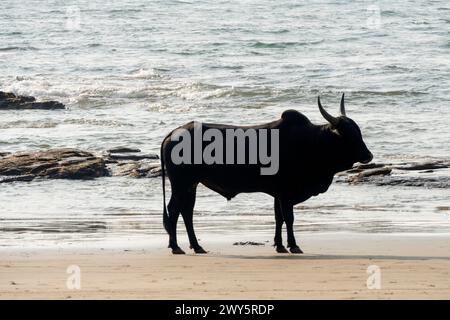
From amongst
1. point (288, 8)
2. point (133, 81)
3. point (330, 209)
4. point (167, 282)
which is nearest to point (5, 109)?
point (133, 81)

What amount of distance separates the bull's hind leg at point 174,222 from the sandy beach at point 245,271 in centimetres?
16

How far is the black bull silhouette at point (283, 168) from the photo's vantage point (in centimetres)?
1425

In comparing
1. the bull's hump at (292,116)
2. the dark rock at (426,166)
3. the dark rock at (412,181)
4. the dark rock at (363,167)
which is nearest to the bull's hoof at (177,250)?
the bull's hump at (292,116)

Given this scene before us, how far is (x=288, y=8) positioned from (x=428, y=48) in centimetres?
1551

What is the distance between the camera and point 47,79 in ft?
143

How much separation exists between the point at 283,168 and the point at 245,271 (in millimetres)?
2385

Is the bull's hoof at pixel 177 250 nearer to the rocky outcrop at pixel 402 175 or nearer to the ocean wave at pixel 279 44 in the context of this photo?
the rocky outcrop at pixel 402 175

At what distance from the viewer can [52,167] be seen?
23.3 meters

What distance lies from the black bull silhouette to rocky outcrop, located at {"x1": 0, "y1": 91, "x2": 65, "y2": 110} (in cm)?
2171

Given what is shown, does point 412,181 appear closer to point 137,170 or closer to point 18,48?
point 137,170

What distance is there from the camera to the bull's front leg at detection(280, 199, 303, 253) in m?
14.0

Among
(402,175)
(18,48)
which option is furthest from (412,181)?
(18,48)

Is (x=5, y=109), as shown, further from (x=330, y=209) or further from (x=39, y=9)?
(x=39, y=9)

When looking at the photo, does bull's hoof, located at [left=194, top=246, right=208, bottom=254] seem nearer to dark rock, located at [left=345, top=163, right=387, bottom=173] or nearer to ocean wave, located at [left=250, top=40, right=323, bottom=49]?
dark rock, located at [left=345, top=163, right=387, bottom=173]
